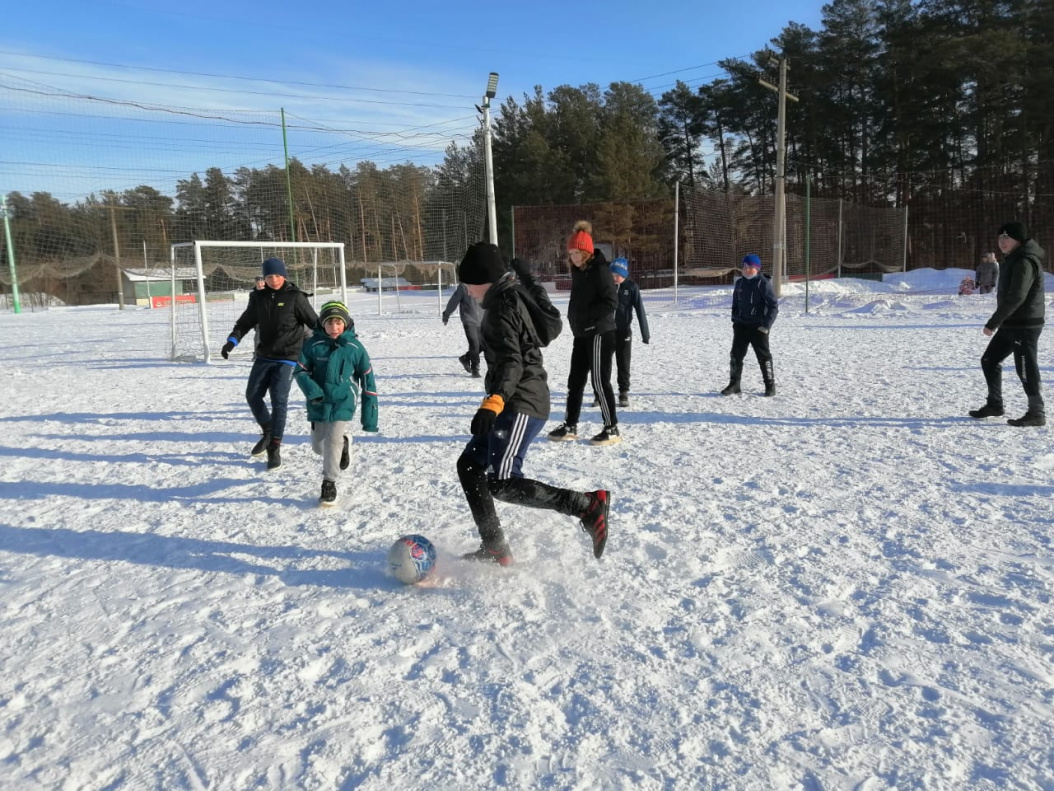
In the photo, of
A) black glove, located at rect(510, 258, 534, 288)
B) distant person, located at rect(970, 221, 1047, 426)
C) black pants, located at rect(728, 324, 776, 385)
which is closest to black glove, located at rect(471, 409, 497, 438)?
black glove, located at rect(510, 258, 534, 288)

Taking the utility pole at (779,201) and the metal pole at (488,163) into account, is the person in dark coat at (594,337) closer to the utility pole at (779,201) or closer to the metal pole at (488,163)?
the metal pole at (488,163)

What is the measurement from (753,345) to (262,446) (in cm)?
538

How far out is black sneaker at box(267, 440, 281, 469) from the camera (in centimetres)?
581

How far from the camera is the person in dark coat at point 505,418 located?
3441 mm

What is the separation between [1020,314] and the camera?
6.27 meters

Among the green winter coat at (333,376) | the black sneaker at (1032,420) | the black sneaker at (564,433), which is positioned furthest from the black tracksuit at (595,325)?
the black sneaker at (1032,420)

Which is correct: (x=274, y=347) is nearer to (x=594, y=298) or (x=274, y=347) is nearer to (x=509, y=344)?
(x=594, y=298)

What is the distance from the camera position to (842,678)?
2689 mm

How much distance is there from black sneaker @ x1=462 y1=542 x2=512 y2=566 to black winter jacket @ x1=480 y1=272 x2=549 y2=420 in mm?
733

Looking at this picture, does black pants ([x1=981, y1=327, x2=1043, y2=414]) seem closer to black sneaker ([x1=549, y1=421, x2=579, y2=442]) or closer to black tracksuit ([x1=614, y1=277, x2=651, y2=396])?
black tracksuit ([x1=614, y1=277, x2=651, y2=396])

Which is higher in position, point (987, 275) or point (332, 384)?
point (987, 275)

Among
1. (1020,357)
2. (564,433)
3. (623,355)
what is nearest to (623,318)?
(623,355)

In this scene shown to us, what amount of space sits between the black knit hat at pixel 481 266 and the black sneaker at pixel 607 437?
3083 millimetres

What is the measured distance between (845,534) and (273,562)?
10.7 feet
